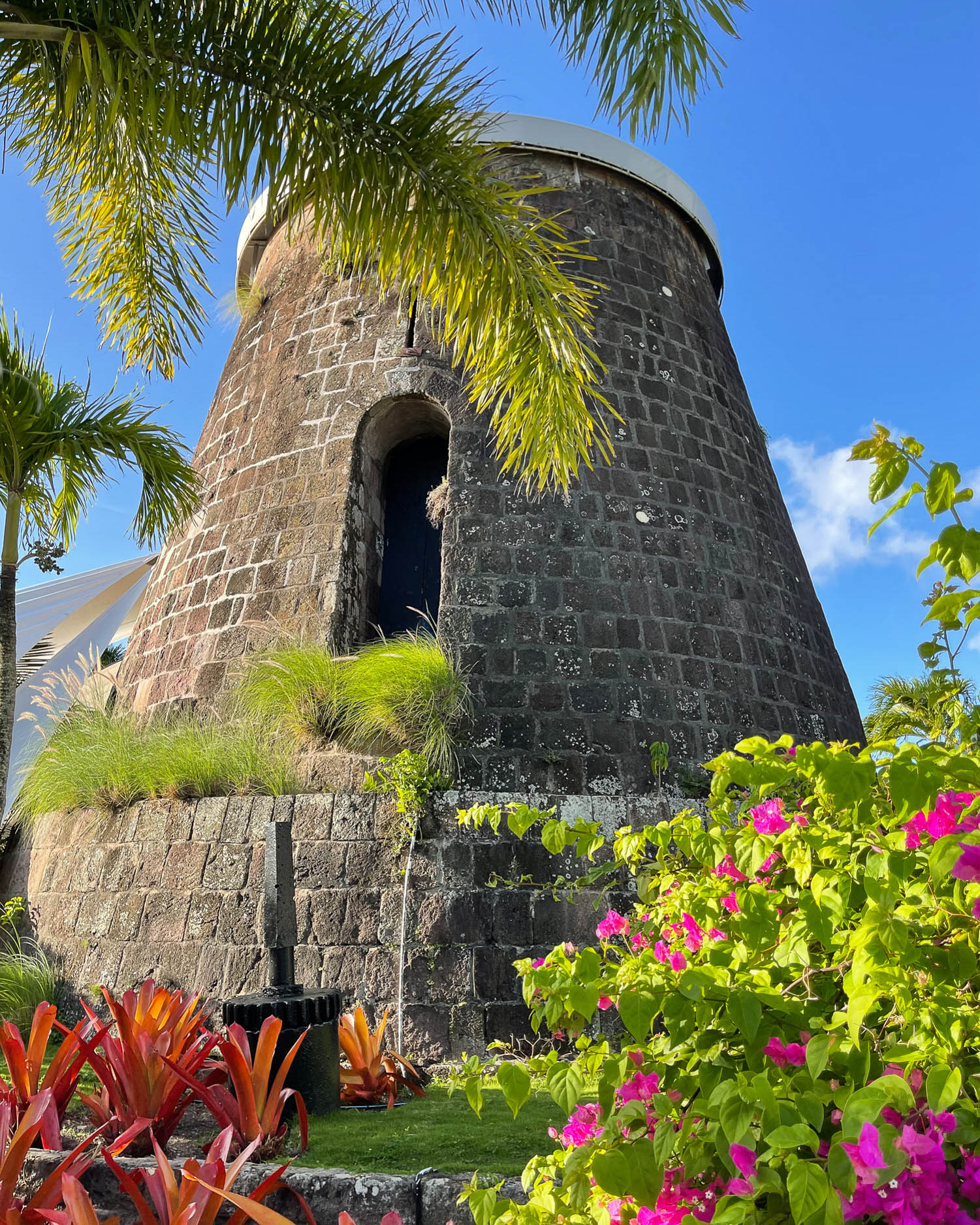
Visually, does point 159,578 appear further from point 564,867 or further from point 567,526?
point 564,867

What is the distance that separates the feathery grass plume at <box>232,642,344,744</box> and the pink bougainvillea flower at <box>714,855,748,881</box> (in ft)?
12.4

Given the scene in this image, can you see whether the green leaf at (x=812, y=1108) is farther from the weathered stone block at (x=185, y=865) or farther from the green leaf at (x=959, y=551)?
the weathered stone block at (x=185, y=865)

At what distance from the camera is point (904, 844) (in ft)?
4.82

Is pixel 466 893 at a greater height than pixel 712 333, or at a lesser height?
lesser

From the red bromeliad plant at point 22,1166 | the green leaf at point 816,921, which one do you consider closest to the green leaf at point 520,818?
the green leaf at point 816,921

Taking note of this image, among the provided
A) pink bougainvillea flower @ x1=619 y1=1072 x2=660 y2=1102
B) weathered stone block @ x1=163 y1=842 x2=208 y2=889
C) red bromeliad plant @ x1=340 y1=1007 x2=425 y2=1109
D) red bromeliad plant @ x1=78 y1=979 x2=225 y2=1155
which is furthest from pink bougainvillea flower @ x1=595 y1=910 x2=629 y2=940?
weathered stone block @ x1=163 y1=842 x2=208 y2=889

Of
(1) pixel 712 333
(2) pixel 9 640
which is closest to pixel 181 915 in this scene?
(2) pixel 9 640

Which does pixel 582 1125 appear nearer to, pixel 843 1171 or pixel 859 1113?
pixel 843 1171

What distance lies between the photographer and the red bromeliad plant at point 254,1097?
8.91 ft

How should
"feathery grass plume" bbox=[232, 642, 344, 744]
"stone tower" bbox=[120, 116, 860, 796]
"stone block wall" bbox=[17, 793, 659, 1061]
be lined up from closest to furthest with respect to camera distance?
"stone block wall" bbox=[17, 793, 659, 1061], "feathery grass plume" bbox=[232, 642, 344, 744], "stone tower" bbox=[120, 116, 860, 796]

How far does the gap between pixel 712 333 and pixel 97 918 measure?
6.84 m

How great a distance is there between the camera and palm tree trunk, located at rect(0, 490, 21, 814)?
5105 millimetres

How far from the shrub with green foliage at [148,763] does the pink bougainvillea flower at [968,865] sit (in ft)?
14.8

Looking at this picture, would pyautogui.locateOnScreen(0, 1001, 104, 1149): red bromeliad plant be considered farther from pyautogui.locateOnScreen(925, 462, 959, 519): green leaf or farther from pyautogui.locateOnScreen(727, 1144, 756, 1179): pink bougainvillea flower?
pyautogui.locateOnScreen(925, 462, 959, 519): green leaf
